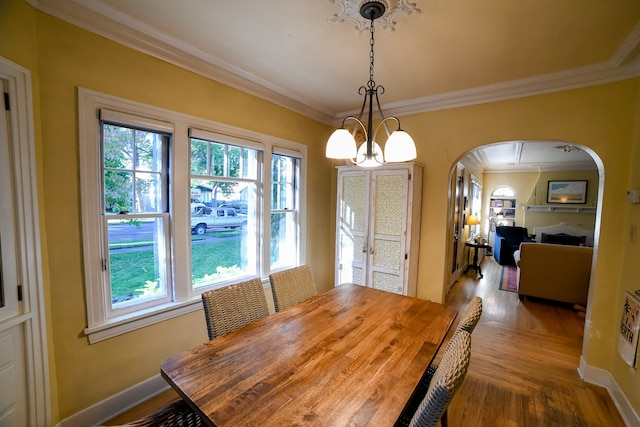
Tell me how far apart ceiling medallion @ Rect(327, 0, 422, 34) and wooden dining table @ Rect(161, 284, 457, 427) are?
1867 mm

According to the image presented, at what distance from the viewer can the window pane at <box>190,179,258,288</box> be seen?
2.37 meters

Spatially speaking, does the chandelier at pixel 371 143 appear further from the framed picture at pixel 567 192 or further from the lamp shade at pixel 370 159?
the framed picture at pixel 567 192

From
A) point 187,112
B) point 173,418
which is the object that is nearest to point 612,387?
point 173,418

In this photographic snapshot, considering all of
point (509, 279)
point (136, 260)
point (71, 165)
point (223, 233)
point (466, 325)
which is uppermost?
point (71, 165)

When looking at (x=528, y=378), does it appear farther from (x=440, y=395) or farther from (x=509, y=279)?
(x=509, y=279)

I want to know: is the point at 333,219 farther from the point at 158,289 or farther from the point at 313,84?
the point at 158,289

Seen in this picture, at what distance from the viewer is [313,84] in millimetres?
2631

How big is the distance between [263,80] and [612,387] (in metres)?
3.91

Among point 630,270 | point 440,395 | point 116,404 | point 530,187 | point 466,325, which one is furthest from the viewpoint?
point 530,187

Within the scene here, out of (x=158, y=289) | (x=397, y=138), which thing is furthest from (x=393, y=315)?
(x=158, y=289)

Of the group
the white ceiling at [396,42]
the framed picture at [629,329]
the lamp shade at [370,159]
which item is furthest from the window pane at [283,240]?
the framed picture at [629,329]

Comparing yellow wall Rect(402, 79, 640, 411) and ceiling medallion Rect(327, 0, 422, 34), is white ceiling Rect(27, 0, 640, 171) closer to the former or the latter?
ceiling medallion Rect(327, 0, 422, 34)

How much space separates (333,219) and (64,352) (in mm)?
2890

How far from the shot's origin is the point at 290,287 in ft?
6.71
